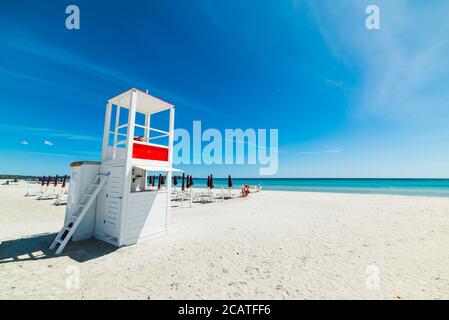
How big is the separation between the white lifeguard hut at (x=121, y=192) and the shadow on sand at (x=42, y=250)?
0.82ft

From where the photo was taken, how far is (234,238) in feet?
21.1

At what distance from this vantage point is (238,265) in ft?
14.6

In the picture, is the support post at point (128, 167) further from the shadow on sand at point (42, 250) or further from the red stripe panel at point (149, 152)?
the shadow on sand at point (42, 250)

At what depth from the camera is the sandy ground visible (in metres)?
3.33

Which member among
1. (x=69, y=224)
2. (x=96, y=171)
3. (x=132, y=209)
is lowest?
(x=69, y=224)

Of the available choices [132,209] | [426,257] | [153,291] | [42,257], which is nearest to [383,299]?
[426,257]

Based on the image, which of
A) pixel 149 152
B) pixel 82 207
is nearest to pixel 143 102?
pixel 149 152

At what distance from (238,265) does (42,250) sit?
548 cm

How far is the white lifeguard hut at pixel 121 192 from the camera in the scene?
5.64m

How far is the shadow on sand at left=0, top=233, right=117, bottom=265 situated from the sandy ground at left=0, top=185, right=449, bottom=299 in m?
0.03

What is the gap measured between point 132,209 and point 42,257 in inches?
89.8

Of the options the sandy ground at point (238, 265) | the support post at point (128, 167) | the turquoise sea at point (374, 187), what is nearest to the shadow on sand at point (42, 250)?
the sandy ground at point (238, 265)

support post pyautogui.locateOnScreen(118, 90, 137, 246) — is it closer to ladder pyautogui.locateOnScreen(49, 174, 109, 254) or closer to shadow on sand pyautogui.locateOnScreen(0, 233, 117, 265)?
shadow on sand pyautogui.locateOnScreen(0, 233, 117, 265)
